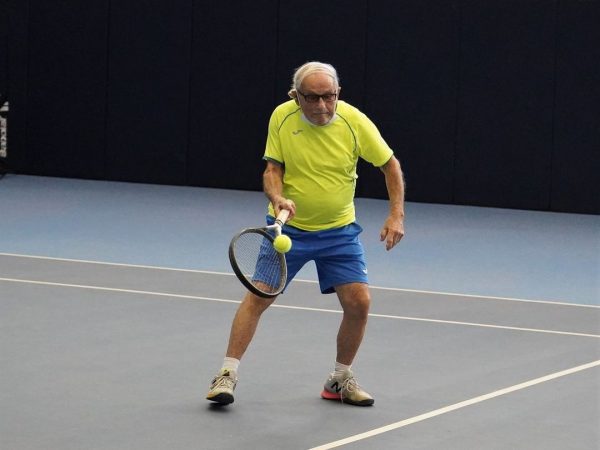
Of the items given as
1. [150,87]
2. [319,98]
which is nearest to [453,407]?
[319,98]

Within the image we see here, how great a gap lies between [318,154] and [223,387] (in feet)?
3.61

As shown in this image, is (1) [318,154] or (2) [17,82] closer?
(1) [318,154]

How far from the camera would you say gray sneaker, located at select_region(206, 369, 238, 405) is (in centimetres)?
594

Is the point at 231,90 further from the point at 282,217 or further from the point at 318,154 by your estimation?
the point at 282,217

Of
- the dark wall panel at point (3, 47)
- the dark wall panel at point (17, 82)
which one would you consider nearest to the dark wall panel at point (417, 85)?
the dark wall panel at point (17, 82)

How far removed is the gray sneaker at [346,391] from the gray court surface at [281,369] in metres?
0.07

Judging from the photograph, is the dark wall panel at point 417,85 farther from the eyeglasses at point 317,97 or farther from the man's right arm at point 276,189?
the eyeglasses at point 317,97

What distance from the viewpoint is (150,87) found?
680 inches

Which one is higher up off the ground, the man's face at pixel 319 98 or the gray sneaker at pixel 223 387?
the man's face at pixel 319 98

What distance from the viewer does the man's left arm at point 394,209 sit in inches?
233

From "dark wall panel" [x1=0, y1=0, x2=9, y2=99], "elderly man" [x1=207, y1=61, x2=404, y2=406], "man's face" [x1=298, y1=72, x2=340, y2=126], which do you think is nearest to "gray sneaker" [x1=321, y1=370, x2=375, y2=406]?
"elderly man" [x1=207, y1=61, x2=404, y2=406]

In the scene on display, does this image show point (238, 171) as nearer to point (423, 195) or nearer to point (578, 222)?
point (423, 195)

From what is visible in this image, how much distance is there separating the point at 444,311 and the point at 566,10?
24.0 ft

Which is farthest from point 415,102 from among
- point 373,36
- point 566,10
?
point 566,10
